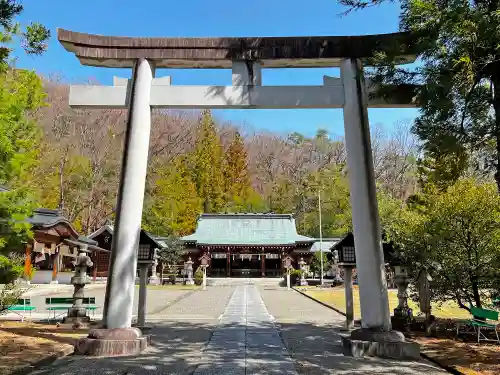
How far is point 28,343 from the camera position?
6.42 metres

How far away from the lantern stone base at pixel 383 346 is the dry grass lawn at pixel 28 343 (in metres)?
4.54

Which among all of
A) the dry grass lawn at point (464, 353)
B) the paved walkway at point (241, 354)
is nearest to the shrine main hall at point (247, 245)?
the paved walkway at point (241, 354)

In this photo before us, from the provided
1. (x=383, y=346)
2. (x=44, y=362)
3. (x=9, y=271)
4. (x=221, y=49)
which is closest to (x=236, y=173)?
(x=9, y=271)

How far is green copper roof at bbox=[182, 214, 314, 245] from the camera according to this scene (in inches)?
1321

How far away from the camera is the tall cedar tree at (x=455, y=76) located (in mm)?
4797

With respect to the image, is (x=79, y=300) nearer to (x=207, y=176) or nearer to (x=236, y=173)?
(x=207, y=176)

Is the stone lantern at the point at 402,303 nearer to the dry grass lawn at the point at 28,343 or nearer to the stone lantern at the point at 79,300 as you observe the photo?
the dry grass lawn at the point at 28,343

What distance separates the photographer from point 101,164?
110ft

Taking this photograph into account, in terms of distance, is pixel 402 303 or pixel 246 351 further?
pixel 402 303

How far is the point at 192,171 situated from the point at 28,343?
1551 inches

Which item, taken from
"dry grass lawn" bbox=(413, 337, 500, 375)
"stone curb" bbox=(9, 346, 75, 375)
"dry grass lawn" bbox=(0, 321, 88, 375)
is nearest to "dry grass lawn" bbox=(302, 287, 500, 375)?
"dry grass lawn" bbox=(413, 337, 500, 375)

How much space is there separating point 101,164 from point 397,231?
29441mm

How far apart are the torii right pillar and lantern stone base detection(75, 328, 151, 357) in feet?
10.9

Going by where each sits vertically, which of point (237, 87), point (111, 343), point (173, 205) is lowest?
point (111, 343)
